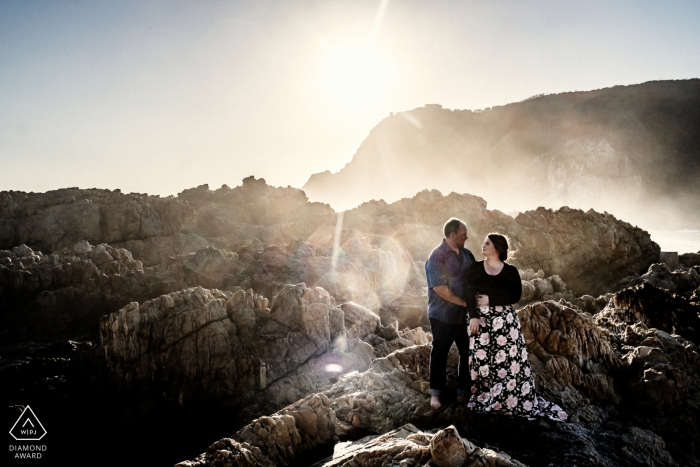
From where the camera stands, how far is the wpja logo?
11.8 metres

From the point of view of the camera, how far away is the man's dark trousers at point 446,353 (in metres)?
4.84

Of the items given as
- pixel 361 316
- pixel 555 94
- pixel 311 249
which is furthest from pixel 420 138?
pixel 361 316

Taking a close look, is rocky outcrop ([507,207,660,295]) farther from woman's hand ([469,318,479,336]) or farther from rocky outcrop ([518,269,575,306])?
woman's hand ([469,318,479,336])

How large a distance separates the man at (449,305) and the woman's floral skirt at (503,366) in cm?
31

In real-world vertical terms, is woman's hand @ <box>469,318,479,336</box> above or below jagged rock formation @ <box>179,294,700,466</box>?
above

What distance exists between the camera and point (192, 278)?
23.3 metres

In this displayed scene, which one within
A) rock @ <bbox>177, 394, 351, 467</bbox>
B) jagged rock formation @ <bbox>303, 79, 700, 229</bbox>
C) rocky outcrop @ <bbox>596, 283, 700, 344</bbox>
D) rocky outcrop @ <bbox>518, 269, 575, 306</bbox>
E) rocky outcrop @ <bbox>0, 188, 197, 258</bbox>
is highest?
jagged rock formation @ <bbox>303, 79, 700, 229</bbox>

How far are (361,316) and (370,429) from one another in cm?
993

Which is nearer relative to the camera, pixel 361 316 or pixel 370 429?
pixel 370 429

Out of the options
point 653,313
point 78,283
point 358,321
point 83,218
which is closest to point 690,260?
point 653,313

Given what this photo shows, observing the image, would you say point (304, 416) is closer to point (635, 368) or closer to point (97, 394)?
point (635, 368)

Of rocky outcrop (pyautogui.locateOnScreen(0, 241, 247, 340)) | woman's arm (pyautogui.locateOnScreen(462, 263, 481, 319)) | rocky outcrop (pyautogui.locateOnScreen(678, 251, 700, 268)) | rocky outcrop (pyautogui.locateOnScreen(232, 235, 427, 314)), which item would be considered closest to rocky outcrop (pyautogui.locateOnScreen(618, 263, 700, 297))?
rocky outcrop (pyautogui.locateOnScreen(678, 251, 700, 268))

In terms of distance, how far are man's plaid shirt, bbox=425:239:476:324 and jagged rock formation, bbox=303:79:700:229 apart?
8651 cm

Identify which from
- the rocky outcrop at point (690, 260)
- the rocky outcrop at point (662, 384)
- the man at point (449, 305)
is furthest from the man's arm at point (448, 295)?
the rocky outcrop at point (690, 260)
